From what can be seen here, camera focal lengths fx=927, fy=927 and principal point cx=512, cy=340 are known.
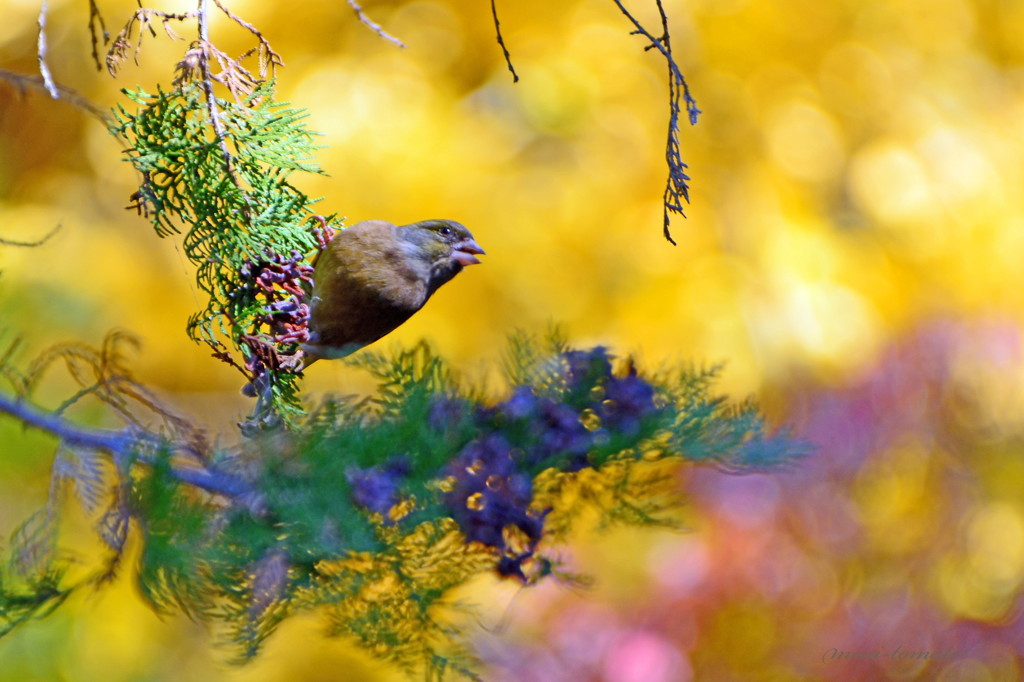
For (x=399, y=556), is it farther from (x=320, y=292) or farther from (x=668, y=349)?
(x=668, y=349)

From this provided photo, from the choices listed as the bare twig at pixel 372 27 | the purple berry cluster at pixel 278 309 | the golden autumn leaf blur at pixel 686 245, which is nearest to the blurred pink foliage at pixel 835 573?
the golden autumn leaf blur at pixel 686 245

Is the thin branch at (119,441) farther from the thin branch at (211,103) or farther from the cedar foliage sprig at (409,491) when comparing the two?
the thin branch at (211,103)

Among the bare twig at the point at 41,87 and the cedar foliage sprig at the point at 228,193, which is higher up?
the bare twig at the point at 41,87

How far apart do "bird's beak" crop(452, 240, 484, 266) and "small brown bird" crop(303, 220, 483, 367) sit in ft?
0.13

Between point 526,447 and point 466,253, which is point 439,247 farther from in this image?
point 526,447

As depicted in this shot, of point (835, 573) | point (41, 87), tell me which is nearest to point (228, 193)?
point (41, 87)

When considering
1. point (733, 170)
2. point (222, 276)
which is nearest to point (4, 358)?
point (222, 276)

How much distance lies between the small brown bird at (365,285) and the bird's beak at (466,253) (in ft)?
0.13

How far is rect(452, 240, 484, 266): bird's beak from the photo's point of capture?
3.12 ft

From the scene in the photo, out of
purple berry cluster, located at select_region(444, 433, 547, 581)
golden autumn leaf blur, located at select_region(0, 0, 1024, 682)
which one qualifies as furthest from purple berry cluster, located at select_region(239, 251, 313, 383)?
golden autumn leaf blur, located at select_region(0, 0, 1024, 682)

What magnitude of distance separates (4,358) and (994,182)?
3.13 metres

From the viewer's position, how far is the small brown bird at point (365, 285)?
0.77m

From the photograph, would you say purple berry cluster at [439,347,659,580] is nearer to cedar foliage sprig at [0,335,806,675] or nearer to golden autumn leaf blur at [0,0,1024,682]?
cedar foliage sprig at [0,335,806,675]

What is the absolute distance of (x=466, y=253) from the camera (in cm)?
97
